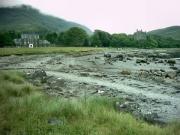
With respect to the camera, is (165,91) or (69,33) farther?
(69,33)

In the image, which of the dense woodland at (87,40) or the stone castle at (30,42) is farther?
the stone castle at (30,42)

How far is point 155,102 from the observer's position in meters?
15.5

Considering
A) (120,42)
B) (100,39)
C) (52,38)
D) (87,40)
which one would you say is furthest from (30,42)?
(120,42)

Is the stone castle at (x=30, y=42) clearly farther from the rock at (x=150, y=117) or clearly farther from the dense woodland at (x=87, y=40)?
the rock at (x=150, y=117)

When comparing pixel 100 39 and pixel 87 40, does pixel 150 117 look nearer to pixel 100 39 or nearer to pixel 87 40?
pixel 87 40

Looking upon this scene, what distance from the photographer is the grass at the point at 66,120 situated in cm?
880

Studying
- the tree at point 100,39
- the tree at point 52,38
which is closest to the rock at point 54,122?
the tree at point 100,39

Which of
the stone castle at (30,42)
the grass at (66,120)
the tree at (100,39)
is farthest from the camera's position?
the stone castle at (30,42)

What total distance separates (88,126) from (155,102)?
719 centimetres

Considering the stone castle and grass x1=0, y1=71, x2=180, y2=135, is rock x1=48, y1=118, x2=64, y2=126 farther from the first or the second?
the stone castle

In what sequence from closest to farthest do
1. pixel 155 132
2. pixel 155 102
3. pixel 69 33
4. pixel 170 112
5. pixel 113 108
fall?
pixel 155 132, pixel 113 108, pixel 170 112, pixel 155 102, pixel 69 33

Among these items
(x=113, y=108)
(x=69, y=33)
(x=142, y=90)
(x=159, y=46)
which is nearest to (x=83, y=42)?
(x=69, y=33)

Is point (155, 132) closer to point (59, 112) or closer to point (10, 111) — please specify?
point (59, 112)

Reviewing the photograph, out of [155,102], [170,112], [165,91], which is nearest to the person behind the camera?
[170,112]
